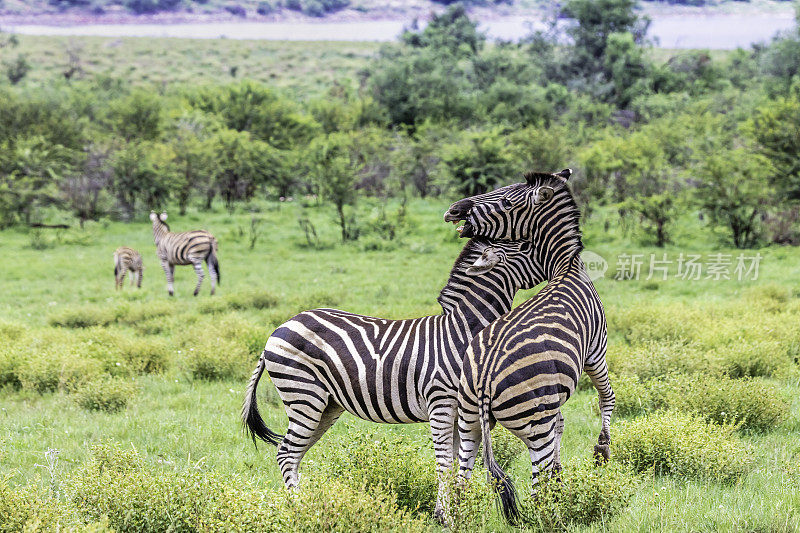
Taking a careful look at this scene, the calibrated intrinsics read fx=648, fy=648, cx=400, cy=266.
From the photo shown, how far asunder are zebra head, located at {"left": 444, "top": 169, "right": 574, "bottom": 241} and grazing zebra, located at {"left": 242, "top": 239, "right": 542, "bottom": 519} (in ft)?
0.35

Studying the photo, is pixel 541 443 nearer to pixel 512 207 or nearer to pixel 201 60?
pixel 512 207

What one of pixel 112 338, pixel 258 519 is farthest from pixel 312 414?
pixel 112 338

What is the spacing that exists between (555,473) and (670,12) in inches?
5102

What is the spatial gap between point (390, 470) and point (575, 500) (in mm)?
1331

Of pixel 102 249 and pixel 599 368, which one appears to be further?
pixel 102 249

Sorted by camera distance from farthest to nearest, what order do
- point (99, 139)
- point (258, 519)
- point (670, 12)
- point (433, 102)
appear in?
1. point (670, 12)
2. point (433, 102)
3. point (99, 139)
4. point (258, 519)

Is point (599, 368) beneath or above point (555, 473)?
above

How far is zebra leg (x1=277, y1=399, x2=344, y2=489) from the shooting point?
4.34 metres

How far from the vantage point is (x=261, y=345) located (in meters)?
9.25

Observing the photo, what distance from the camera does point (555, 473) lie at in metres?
4.02

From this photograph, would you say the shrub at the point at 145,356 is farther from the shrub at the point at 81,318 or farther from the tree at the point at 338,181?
the tree at the point at 338,181

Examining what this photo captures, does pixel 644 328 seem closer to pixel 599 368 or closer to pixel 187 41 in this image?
pixel 599 368

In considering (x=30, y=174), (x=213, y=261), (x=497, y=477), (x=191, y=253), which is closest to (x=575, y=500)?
(x=497, y=477)

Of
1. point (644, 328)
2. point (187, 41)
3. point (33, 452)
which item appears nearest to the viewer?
point (33, 452)
